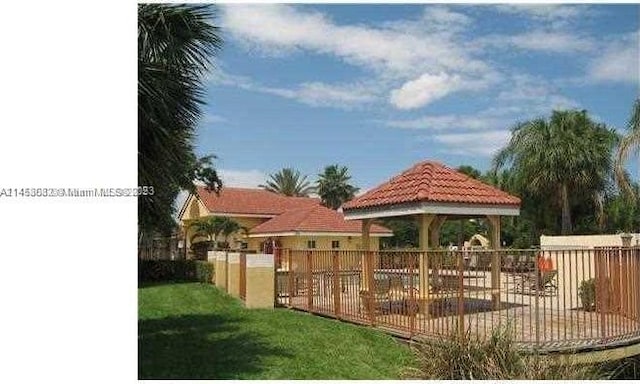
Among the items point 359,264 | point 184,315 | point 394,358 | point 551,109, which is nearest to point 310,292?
point 359,264

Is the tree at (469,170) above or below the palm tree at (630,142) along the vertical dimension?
above

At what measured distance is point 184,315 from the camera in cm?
1305

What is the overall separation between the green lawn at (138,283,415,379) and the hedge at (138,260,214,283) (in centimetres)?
916

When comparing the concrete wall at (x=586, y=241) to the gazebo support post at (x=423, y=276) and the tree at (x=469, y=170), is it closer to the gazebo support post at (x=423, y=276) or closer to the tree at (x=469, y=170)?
the gazebo support post at (x=423, y=276)

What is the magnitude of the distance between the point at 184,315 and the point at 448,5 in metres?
7.75

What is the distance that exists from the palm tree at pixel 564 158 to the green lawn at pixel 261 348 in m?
20.6

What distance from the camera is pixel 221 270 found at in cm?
1938

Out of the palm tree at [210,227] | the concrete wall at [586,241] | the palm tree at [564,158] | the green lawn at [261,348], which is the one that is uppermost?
the palm tree at [564,158]

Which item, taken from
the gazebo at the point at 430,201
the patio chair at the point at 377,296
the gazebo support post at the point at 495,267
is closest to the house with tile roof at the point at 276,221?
the gazebo at the point at 430,201

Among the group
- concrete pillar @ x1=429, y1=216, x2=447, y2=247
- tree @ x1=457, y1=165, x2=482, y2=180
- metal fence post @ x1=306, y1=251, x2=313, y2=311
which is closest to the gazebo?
concrete pillar @ x1=429, y1=216, x2=447, y2=247

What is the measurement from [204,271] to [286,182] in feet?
112

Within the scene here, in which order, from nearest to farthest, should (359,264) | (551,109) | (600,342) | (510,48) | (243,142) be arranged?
(600,342) → (359,264) → (243,142) → (510,48) → (551,109)

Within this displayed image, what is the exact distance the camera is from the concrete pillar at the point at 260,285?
13.7 meters
